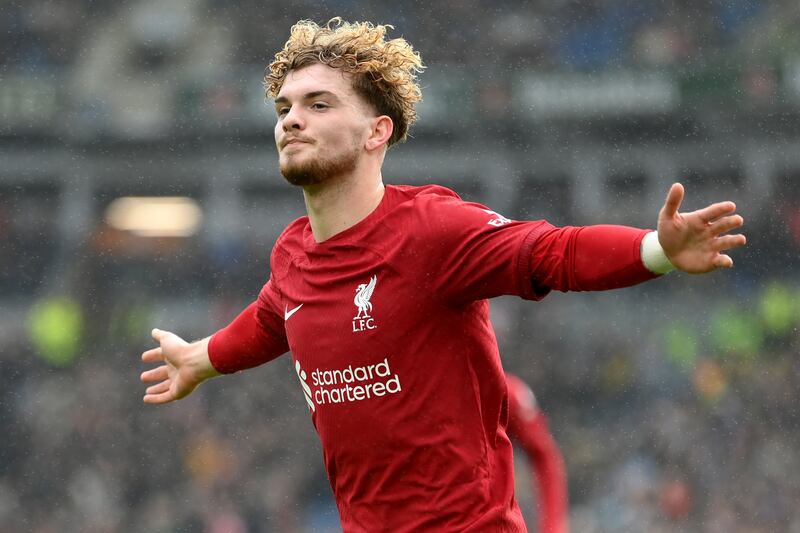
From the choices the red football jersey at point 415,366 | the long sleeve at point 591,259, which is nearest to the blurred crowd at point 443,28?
the red football jersey at point 415,366

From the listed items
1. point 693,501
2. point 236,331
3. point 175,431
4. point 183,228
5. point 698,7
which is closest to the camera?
point 236,331

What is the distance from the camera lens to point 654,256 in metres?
2.78

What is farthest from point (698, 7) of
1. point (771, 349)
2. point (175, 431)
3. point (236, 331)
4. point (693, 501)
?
point (236, 331)

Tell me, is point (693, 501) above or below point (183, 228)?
below

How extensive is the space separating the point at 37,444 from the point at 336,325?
10.9m

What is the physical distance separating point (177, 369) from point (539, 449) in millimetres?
1631

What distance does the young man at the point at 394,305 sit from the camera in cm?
312

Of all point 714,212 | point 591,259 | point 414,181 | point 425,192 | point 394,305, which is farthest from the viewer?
point 414,181

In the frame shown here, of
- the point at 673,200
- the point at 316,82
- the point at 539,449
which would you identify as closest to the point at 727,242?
the point at 673,200

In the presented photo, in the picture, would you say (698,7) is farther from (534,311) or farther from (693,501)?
(693,501)

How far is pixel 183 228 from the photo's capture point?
15.5 m

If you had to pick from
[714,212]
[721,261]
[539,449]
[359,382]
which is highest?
[714,212]

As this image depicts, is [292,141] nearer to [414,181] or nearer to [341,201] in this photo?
[341,201]

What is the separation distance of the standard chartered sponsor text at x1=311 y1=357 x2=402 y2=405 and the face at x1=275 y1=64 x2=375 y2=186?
1.75ft
